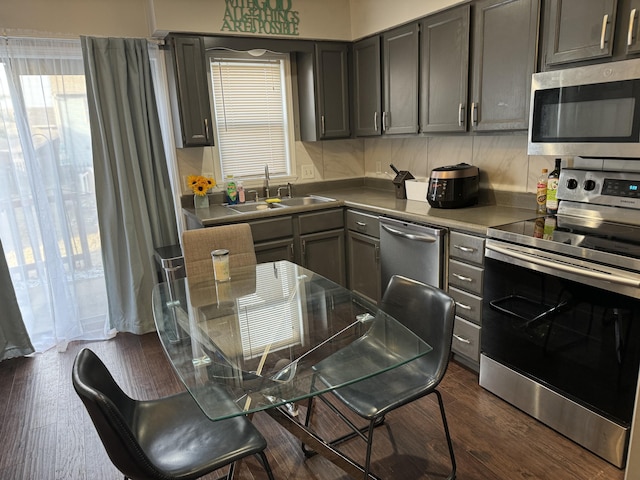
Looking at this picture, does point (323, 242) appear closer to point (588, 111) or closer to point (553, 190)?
point (553, 190)

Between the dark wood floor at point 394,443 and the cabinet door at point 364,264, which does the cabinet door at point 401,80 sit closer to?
the cabinet door at point 364,264

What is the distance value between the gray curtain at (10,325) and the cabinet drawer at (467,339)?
2917 mm

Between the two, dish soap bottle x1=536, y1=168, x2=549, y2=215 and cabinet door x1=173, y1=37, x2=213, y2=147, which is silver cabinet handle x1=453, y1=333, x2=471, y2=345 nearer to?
dish soap bottle x1=536, y1=168, x2=549, y2=215

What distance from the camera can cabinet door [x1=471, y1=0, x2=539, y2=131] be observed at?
230 centimetres

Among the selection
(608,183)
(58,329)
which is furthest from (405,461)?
(58,329)

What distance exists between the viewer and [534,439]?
206 centimetres

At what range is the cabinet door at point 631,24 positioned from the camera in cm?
182

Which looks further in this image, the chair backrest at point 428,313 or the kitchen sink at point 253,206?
the kitchen sink at point 253,206

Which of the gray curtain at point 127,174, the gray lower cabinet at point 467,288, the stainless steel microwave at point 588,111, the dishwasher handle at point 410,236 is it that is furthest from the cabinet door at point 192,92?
the stainless steel microwave at point 588,111

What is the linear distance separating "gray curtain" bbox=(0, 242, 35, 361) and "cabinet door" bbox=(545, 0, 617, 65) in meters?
3.55

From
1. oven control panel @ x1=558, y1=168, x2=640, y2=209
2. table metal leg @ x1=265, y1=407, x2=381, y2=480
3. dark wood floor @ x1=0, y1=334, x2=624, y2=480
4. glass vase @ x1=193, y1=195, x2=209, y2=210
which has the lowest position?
dark wood floor @ x1=0, y1=334, x2=624, y2=480

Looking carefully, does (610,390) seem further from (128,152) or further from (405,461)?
(128,152)

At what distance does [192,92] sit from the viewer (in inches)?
125

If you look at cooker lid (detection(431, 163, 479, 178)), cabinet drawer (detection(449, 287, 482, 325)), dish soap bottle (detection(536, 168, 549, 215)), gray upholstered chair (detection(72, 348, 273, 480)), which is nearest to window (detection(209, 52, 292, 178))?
cooker lid (detection(431, 163, 479, 178))
